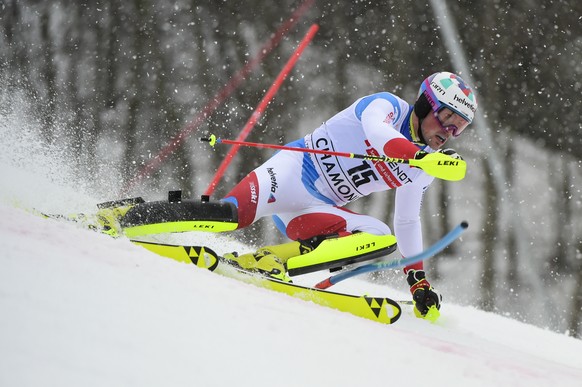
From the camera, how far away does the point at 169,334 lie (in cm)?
194

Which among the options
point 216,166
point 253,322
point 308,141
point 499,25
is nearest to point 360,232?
point 308,141

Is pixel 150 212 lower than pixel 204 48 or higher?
lower

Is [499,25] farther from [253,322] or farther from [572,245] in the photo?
[253,322]

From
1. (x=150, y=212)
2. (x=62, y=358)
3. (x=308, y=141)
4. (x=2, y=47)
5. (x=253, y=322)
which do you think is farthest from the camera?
(x=2, y=47)

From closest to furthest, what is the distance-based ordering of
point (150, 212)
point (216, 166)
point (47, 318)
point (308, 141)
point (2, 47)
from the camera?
point (47, 318) < point (150, 212) < point (308, 141) < point (216, 166) < point (2, 47)

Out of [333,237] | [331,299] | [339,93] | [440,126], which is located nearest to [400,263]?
[333,237]

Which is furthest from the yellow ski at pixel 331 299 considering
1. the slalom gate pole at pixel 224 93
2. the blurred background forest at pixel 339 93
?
the slalom gate pole at pixel 224 93

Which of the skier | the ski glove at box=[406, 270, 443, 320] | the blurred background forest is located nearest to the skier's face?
the skier

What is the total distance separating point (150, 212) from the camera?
12.1 ft

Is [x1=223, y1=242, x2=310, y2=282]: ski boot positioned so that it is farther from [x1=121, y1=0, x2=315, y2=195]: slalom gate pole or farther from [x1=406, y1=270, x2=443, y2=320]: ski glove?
[x1=121, y1=0, x2=315, y2=195]: slalom gate pole

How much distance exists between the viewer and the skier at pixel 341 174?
12.6 feet

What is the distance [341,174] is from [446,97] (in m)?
0.60

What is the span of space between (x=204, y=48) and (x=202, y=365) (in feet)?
42.7

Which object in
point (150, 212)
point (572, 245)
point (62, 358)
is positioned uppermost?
point (150, 212)
